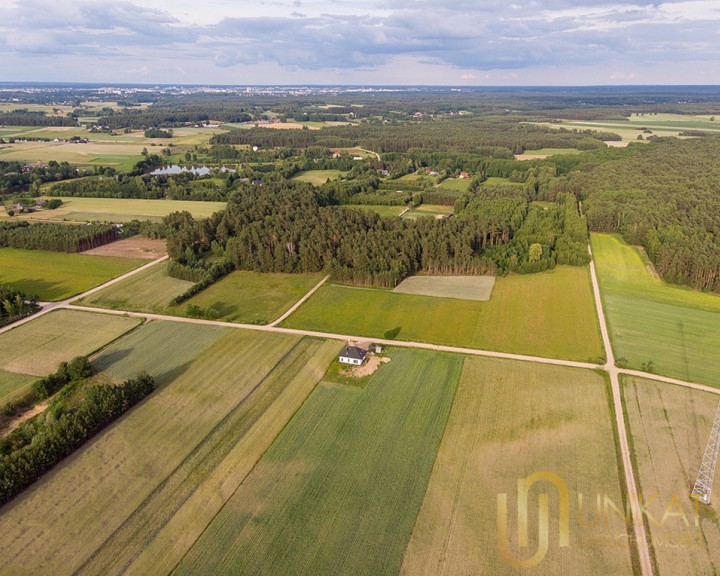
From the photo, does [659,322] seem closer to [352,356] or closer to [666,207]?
[352,356]

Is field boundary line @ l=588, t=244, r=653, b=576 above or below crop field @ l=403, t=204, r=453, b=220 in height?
below

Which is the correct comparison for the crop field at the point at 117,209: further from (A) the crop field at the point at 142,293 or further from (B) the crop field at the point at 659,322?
(B) the crop field at the point at 659,322

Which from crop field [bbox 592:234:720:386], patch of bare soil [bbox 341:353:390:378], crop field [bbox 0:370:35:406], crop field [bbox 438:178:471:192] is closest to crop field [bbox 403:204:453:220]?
crop field [bbox 438:178:471:192]

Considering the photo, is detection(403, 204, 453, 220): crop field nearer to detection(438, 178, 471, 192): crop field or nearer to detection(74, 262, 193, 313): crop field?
detection(438, 178, 471, 192): crop field

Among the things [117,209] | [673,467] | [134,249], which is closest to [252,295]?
[134,249]

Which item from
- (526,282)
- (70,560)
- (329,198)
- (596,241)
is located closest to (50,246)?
(329,198)

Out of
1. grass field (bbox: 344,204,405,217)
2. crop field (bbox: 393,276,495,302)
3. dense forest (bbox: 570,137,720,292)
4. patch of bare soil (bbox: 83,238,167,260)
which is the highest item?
dense forest (bbox: 570,137,720,292)

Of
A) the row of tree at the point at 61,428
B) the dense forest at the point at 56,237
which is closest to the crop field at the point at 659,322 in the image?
the row of tree at the point at 61,428
